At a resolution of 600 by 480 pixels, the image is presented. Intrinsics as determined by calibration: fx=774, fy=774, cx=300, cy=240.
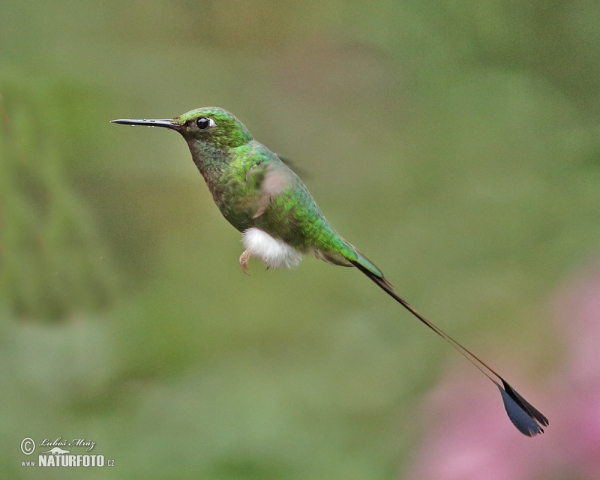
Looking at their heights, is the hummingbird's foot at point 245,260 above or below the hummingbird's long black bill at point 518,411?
above

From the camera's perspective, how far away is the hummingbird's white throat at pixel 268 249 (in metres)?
0.76

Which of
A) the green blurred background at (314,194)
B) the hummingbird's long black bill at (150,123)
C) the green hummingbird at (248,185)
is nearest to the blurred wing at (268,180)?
the green hummingbird at (248,185)

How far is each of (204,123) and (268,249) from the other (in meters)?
0.15

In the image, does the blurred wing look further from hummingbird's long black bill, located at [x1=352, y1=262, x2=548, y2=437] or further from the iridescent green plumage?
hummingbird's long black bill, located at [x1=352, y1=262, x2=548, y2=437]

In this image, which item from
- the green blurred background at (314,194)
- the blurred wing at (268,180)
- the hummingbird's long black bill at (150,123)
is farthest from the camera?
the green blurred background at (314,194)

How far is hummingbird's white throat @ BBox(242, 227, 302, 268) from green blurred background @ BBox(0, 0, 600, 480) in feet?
1.70

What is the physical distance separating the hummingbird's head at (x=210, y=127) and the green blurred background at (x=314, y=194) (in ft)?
2.06

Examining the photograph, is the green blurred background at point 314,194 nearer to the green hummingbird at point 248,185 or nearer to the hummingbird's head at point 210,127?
the green hummingbird at point 248,185

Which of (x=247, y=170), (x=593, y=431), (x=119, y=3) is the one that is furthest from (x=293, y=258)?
(x=119, y=3)

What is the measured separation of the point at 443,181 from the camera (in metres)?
1.77

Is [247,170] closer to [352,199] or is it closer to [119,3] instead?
[352,199]

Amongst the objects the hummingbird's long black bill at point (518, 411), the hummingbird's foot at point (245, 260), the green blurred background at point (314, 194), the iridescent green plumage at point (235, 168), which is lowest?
the hummingbird's long black bill at point (518, 411)

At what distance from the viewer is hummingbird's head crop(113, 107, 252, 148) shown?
690mm

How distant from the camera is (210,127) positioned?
28.0 inches
